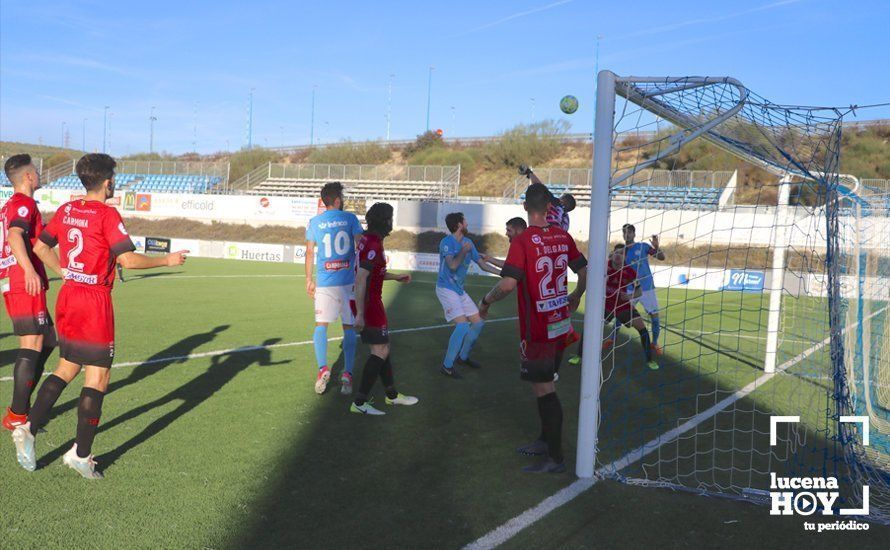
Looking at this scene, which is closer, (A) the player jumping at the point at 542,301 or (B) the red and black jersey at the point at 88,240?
(B) the red and black jersey at the point at 88,240

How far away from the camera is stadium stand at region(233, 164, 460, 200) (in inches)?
1608

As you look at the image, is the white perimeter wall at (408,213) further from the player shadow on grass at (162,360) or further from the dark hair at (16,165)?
the dark hair at (16,165)

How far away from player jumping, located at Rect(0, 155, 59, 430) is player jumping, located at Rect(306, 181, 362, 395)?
233cm

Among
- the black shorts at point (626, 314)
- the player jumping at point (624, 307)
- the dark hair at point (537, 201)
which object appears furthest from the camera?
the black shorts at point (626, 314)

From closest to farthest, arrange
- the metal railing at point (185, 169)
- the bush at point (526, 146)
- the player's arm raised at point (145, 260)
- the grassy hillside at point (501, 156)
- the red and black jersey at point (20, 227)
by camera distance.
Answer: the player's arm raised at point (145, 260) < the red and black jersey at point (20, 227) < the grassy hillside at point (501, 156) < the metal railing at point (185, 169) < the bush at point (526, 146)

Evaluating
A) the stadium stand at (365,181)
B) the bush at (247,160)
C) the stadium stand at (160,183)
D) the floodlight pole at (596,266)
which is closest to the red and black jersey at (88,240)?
the floodlight pole at (596,266)

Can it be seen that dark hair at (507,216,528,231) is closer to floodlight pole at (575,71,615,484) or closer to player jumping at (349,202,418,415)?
player jumping at (349,202,418,415)

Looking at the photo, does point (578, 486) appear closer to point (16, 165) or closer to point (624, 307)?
point (624, 307)

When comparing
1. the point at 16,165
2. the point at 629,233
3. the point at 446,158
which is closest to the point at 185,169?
the point at 446,158

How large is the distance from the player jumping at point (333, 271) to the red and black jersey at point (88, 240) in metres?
2.56

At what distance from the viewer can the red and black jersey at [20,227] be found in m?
4.99

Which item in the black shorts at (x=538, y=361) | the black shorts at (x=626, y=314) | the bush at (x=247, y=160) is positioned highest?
the bush at (x=247, y=160)

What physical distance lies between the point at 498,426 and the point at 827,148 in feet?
11.4

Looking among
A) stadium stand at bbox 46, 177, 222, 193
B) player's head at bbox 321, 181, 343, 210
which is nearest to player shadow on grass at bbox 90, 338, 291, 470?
player's head at bbox 321, 181, 343, 210
